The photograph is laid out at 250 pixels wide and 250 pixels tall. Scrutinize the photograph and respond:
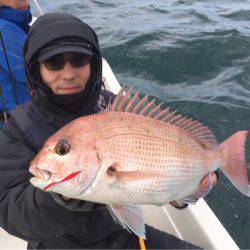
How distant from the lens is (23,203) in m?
1.77

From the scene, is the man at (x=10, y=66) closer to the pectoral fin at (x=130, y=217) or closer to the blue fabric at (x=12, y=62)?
the blue fabric at (x=12, y=62)

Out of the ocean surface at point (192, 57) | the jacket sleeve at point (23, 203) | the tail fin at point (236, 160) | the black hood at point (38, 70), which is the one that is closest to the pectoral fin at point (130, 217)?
the jacket sleeve at point (23, 203)

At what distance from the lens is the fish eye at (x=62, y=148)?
1.42 m

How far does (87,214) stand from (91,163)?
1.73ft

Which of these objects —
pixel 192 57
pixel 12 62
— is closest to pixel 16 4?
pixel 12 62

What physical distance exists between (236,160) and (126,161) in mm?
780

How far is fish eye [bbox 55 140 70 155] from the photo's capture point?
142cm

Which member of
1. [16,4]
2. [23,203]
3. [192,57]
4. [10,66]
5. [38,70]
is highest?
[38,70]

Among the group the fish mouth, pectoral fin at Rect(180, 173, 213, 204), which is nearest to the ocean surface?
pectoral fin at Rect(180, 173, 213, 204)

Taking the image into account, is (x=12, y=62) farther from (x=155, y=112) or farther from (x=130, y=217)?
(x=130, y=217)

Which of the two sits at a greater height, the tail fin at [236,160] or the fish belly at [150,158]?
the fish belly at [150,158]

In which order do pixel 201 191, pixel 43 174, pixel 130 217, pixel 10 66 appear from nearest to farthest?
pixel 43 174 → pixel 130 217 → pixel 201 191 → pixel 10 66

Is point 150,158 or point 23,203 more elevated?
point 150,158

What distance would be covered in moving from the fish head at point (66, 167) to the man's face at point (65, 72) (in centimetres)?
74
